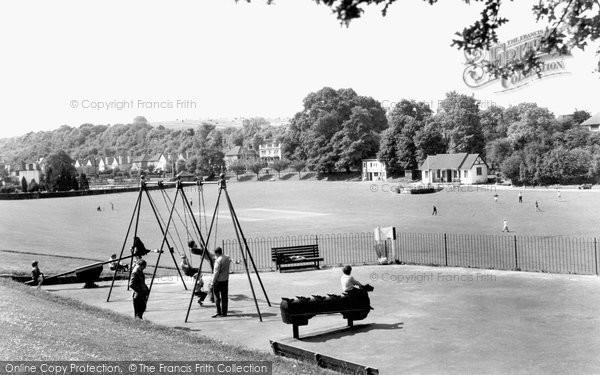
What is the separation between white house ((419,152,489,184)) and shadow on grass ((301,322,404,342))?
83812 millimetres

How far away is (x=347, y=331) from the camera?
44.0 feet

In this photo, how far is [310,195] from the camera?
8562 cm

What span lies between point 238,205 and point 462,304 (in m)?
58.5

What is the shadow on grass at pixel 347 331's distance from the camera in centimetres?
1291

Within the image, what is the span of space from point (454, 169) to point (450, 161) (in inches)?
81.3

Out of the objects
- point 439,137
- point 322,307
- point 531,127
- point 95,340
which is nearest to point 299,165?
point 439,137

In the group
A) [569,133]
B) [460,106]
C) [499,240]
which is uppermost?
[460,106]

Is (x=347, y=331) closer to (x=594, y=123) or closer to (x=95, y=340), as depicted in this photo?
(x=95, y=340)

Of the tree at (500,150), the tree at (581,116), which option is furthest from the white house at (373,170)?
the tree at (581,116)

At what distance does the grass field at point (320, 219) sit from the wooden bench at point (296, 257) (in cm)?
582

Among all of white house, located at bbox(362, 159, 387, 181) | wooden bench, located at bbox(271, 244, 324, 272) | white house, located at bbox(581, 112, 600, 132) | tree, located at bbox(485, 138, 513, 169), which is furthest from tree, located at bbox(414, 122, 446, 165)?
wooden bench, located at bbox(271, 244, 324, 272)

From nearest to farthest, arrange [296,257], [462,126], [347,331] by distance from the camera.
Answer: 1. [347,331]
2. [296,257]
3. [462,126]

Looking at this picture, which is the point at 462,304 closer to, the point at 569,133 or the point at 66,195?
the point at 569,133

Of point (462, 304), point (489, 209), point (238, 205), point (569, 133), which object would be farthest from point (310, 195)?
point (462, 304)
